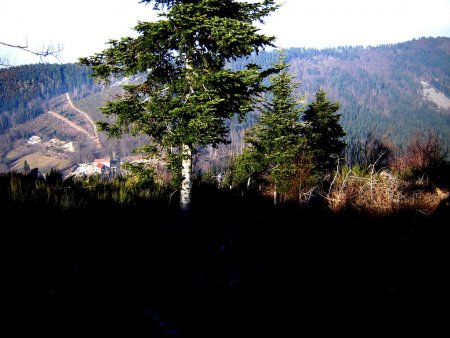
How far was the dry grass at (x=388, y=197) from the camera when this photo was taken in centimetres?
462

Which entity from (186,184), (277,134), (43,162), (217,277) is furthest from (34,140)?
(217,277)

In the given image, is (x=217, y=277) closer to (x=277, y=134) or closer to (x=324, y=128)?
(x=277, y=134)

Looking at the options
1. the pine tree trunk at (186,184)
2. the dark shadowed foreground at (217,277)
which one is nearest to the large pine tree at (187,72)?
the pine tree trunk at (186,184)

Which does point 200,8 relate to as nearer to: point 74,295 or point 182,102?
point 182,102

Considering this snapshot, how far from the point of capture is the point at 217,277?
16.1ft

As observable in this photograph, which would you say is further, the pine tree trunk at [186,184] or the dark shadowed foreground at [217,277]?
the pine tree trunk at [186,184]

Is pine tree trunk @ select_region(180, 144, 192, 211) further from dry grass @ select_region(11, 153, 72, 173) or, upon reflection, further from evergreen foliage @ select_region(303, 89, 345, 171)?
dry grass @ select_region(11, 153, 72, 173)

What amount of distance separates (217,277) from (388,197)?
130 inches

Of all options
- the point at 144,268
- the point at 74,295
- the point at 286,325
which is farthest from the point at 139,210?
the point at 286,325

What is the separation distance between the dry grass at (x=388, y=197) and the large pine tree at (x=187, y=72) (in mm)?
2893

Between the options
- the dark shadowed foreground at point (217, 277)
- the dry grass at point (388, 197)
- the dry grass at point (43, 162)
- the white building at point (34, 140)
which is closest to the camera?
the dark shadowed foreground at point (217, 277)

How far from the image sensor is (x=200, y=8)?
563 cm

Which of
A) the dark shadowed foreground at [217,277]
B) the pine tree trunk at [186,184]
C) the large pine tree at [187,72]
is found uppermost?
the large pine tree at [187,72]

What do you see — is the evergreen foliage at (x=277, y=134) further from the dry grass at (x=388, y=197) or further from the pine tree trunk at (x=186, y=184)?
the dry grass at (x=388, y=197)
